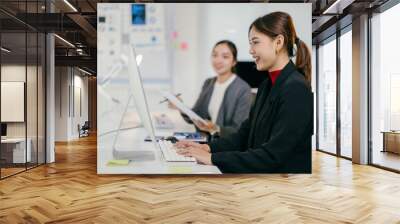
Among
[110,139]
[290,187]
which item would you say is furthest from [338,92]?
[110,139]

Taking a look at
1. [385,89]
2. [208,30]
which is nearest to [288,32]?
[208,30]

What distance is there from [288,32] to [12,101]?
15.1 feet

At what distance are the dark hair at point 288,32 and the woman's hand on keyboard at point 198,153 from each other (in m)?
1.66

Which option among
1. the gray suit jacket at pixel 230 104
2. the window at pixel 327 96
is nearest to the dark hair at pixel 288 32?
the gray suit jacket at pixel 230 104

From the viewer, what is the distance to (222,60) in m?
5.38

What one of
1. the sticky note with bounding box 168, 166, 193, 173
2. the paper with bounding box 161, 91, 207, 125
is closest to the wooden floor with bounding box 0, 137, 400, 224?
the sticky note with bounding box 168, 166, 193, 173

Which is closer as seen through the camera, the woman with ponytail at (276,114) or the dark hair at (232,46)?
the woman with ponytail at (276,114)

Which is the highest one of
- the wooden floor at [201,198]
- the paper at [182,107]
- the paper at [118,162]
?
the paper at [182,107]

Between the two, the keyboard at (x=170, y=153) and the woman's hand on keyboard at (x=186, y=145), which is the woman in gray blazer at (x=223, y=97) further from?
the keyboard at (x=170, y=153)

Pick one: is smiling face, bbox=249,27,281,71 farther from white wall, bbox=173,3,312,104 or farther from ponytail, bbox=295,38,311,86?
ponytail, bbox=295,38,311,86

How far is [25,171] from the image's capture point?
23.5 ft

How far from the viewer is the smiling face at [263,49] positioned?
495 centimetres

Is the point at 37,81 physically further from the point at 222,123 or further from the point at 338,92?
the point at 338,92

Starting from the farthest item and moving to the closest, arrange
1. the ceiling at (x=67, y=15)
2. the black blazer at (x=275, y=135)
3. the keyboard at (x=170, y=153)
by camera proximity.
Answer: the ceiling at (x=67, y=15) < the keyboard at (x=170, y=153) < the black blazer at (x=275, y=135)
